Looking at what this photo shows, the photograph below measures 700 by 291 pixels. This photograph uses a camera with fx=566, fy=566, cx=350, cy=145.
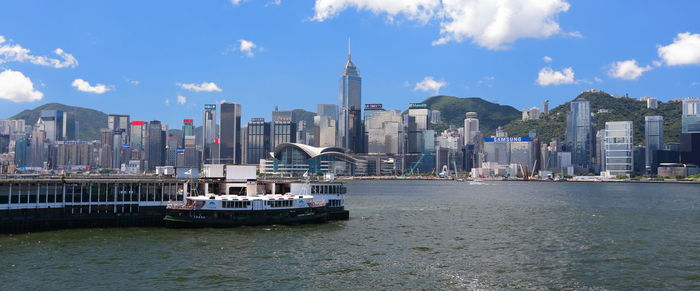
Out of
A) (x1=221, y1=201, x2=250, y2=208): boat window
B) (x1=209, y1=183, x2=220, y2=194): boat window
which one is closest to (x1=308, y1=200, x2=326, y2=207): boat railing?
(x1=221, y1=201, x2=250, y2=208): boat window

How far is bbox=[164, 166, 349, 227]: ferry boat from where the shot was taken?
70.5 meters

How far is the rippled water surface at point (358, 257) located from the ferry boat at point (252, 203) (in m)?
1.95

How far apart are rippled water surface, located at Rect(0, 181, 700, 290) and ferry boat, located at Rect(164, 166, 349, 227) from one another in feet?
6.41

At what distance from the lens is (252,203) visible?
72.8 metres

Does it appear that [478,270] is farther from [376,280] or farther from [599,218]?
[599,218]

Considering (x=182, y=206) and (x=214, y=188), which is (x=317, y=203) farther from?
(x=182, y=206)

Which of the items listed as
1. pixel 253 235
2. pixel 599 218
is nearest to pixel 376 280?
pixel 253 235

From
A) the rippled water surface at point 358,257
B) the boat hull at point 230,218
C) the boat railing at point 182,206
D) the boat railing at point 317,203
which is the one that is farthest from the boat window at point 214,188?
the boat railing at point 317,203

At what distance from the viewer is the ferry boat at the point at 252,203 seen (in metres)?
70.5

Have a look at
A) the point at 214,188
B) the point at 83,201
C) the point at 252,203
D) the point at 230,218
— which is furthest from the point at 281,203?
the point at 83,201

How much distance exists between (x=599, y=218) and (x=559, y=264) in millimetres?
48209

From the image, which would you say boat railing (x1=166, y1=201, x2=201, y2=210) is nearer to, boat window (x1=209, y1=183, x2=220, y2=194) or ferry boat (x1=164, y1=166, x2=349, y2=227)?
ferry boat (x1=164, y1=166, x2=349, y2=227)

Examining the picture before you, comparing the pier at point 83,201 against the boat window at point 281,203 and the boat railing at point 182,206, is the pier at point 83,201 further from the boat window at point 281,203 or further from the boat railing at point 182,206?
the boat window at point 281,203

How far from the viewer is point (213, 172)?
82.5m
